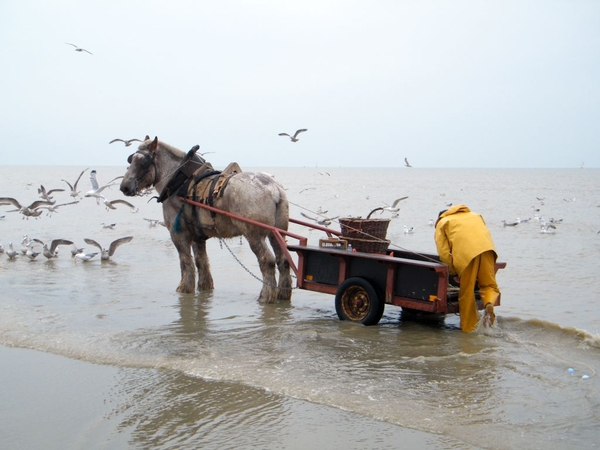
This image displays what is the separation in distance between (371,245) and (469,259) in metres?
1.42

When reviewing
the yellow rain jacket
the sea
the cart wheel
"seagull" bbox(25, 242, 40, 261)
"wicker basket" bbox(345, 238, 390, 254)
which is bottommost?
"seagull" bbox(25, 242, 40, 261)

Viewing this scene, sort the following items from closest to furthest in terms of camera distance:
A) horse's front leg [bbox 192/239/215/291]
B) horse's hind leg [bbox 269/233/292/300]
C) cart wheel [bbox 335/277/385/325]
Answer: cart wheel [bbox 335/277/385/325] → horse's hind leg [bbox 269/233/292/300] → horse's front leg [bbox 192/239/215/291]

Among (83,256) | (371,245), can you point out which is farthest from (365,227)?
(83,256)

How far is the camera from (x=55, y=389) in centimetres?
646

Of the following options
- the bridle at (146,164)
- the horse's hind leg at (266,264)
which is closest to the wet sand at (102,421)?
the horse's hind leg at (266,264)

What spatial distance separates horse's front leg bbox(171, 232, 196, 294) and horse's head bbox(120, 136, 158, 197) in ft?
3.13

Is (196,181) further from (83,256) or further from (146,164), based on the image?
(83,256)

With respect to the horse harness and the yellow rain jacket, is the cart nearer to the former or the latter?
the yellow rain jacket

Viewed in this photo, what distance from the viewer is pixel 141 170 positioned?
11.1 meters

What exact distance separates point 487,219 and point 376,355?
2445cm

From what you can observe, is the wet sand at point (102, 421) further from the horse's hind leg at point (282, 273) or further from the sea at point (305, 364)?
the horse's hind leg at point (282, 273)

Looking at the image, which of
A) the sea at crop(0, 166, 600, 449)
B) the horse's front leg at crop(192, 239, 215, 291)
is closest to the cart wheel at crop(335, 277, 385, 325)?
the sea at crop(0, 166, 600, 449)

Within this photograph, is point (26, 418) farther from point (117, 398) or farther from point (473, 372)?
point (473, 372)

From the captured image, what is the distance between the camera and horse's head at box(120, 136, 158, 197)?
11.1 metres
